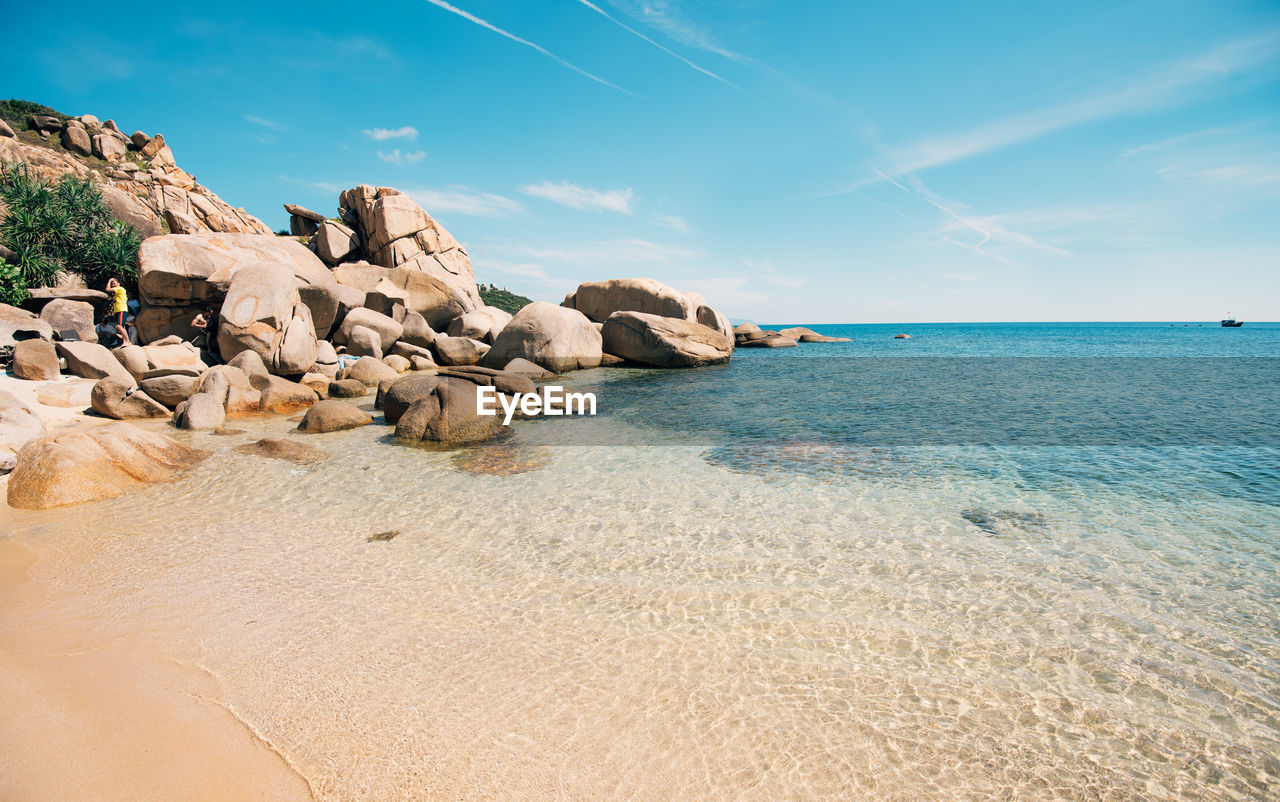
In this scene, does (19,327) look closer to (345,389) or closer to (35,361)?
(35,361)

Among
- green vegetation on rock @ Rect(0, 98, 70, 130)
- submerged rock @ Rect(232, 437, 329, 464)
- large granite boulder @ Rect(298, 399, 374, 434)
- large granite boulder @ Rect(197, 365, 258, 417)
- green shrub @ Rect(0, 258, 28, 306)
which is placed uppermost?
green vegetation on rock @ Rect(0, 98, 70, 130)

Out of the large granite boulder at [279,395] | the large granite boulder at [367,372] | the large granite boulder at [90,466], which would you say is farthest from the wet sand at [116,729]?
the large granite boulder at [367,372]

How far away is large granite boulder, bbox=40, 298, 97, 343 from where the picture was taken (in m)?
15.2

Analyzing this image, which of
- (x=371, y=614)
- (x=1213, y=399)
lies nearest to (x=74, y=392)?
(x=371, y=614)

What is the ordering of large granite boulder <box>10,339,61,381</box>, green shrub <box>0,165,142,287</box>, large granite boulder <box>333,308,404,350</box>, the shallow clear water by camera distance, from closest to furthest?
the shallow clear water < large granite boulder <box>10,339,61,381</box> < green shrub <box>0,165,142,287</box> < large granite boulder <box>333,308,404,350</box>

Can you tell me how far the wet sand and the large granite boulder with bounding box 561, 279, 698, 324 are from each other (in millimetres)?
24674

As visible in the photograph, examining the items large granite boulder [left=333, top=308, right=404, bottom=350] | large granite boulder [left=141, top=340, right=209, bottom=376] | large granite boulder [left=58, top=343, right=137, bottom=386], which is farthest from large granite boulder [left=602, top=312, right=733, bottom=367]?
large granite boulder [left=58, top=343, right=137, bottom=386]

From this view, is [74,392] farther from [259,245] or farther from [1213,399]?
[1213,399]

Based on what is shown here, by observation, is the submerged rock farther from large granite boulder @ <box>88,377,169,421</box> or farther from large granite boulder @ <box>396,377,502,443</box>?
large granite boulder @ <box>88,377,169,421</box>

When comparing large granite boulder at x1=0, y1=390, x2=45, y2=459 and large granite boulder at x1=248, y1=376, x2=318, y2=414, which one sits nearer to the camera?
large granite boulder at x1=0, y1=390, x2=45, y2=459

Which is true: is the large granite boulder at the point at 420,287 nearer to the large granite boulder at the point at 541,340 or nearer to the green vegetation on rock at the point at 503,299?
the large granite boulder at the point at 541,340

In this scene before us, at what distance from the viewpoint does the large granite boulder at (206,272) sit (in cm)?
1586

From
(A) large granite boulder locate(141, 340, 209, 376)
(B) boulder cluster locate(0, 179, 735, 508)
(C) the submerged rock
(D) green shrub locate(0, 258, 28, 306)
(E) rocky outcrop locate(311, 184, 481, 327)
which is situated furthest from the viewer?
(E) rocky outcrop locate(311, 184, 481, 327)

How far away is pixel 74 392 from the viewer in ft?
37.8
